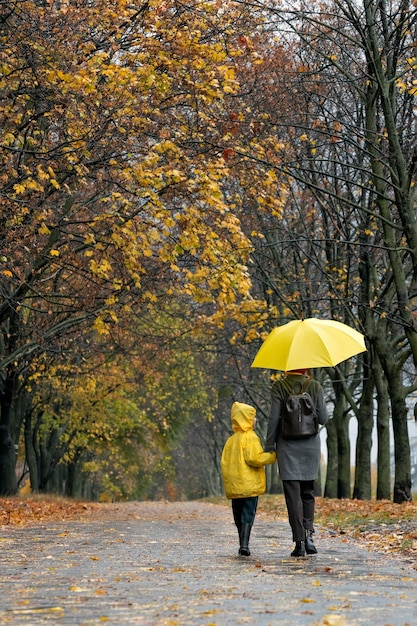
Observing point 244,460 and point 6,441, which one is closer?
point 244,460

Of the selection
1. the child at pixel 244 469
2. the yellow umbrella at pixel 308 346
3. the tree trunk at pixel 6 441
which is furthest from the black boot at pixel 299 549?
the tree trunk at pixel 6 441

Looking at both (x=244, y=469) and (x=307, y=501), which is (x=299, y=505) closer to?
(x=307, y=501)

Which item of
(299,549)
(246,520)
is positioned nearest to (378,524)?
(246,520)

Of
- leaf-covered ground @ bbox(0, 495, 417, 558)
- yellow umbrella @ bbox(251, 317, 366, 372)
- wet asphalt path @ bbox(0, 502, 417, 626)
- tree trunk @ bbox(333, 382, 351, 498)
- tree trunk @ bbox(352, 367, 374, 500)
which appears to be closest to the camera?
wet asphalt path @ bbox(0, 502, 417, 626)

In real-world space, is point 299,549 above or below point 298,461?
below

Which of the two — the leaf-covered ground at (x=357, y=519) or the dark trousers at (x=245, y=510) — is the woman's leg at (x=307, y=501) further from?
the leaf-covered ground at (x=357, y=519)

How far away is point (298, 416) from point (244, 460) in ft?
2.76

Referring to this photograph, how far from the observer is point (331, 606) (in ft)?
19.7

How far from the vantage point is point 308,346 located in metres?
9.70

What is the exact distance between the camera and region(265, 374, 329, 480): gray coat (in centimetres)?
970

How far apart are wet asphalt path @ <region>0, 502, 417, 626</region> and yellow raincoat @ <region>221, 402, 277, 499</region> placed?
70 cm

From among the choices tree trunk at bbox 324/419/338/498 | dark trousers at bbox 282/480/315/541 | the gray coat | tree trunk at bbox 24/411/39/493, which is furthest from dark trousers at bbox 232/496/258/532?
tree trunk at bbox 24/411/39/493

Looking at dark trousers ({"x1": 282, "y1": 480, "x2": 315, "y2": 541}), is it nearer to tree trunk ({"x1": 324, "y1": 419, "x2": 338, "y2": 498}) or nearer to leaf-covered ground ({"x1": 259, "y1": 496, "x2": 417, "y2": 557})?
leaf-covered ground ({"x1": 259, "y1": 496, "x2": 417, "y2": 557})

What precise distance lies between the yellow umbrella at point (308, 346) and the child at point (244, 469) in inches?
30.8
